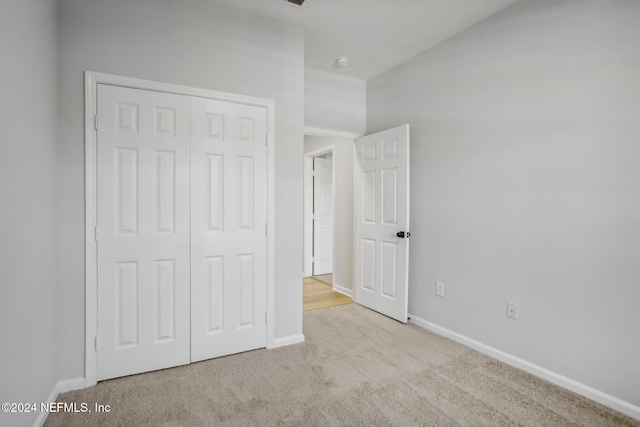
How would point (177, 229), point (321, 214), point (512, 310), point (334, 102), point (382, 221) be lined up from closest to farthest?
1. point (177, 229)
2. point (512, 310)
3. point (382, 221)
4. point (334, 102)
5. point (321, 214)

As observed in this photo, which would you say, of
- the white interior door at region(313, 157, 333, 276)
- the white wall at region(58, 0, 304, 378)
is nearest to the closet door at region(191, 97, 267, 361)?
the white wall at region(58, 0, 304, 378)

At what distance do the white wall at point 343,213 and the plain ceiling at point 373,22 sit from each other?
4.27 feet

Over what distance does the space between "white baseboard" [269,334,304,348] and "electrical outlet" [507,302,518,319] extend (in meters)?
1.65

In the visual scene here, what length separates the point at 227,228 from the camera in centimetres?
246

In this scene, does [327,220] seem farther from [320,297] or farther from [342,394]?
[342,394]

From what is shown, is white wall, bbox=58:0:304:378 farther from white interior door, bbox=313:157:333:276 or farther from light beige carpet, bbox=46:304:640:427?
white interior door, bbox=313:157:333:276

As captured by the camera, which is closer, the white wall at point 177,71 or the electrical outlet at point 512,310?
the white wall at point 177,71

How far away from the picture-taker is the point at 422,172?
320 cm

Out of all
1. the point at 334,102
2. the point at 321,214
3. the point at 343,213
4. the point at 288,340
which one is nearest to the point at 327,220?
the point at 321,214

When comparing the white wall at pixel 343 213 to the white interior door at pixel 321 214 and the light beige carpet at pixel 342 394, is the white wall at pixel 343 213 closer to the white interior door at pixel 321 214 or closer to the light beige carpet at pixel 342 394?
the white interior door at pixel 321 214

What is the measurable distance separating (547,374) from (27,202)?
3222 millimetres

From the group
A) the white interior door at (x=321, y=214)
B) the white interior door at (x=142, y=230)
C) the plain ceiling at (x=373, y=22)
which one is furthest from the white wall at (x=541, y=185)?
the white interior door at (x=321, y=214)

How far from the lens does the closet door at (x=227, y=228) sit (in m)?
2.36

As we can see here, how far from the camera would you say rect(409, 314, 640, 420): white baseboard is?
185 cm
